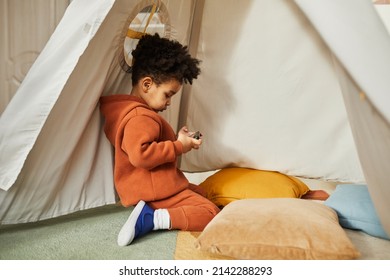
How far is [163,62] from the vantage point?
1.43 metres

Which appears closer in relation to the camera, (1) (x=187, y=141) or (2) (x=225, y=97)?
(1) (x=187, y=141)

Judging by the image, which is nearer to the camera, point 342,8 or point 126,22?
point 342,8

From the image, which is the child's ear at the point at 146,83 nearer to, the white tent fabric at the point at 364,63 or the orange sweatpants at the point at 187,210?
the orange sweatpants at the point at 187,210

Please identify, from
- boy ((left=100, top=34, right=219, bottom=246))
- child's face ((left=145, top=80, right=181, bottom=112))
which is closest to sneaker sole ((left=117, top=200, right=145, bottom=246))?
boy ((left=100, top=34, right=219, bottom=246))

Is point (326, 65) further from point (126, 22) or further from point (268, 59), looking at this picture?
point (126, 22)

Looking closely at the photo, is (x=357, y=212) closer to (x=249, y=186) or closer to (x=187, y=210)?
(x=249, y=186)

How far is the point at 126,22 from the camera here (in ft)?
4.74

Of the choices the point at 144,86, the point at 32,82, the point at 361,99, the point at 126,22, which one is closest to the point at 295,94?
the point at 361,99

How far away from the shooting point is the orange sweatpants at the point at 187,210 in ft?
4.37

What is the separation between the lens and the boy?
1301mm

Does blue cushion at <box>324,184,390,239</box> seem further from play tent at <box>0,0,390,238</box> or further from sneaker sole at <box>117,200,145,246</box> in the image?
sneaker sole at <box>117,200,145,246</box>

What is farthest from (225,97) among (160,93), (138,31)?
(138,31)

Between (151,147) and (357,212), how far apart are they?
0.70 m

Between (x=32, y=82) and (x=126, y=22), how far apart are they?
400mm
